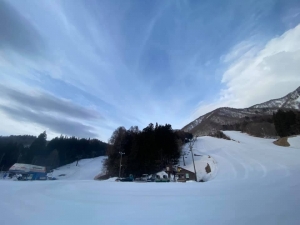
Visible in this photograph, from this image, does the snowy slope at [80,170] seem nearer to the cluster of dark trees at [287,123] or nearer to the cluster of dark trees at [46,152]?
the cluster of dark trees at [46,152]

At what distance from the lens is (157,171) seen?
3772 cm

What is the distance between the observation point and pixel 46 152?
7819 cm

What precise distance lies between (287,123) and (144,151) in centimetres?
5319

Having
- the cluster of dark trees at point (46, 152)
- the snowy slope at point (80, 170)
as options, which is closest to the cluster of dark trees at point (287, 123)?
the snowy slope at point (80, 170)

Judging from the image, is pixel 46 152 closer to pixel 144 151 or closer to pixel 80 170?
pixel 80 170

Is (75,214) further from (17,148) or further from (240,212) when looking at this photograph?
(17,148)

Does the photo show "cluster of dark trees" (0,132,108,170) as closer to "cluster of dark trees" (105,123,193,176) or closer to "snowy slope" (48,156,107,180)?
"snowy slope" (48,156,107,180)

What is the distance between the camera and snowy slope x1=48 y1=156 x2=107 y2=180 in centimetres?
5966

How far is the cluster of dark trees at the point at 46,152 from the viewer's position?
2680 inches

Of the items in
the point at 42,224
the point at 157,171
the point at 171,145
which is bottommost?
the point at 42,224

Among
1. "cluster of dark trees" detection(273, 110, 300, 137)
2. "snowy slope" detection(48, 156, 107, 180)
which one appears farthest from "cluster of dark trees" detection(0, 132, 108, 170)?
"cluster of dark trees" detection(273, 110, 300, 137)

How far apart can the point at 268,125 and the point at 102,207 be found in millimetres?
83248

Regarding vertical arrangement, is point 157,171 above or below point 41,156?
below

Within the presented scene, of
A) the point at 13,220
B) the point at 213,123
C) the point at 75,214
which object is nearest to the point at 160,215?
the point at 75,214
